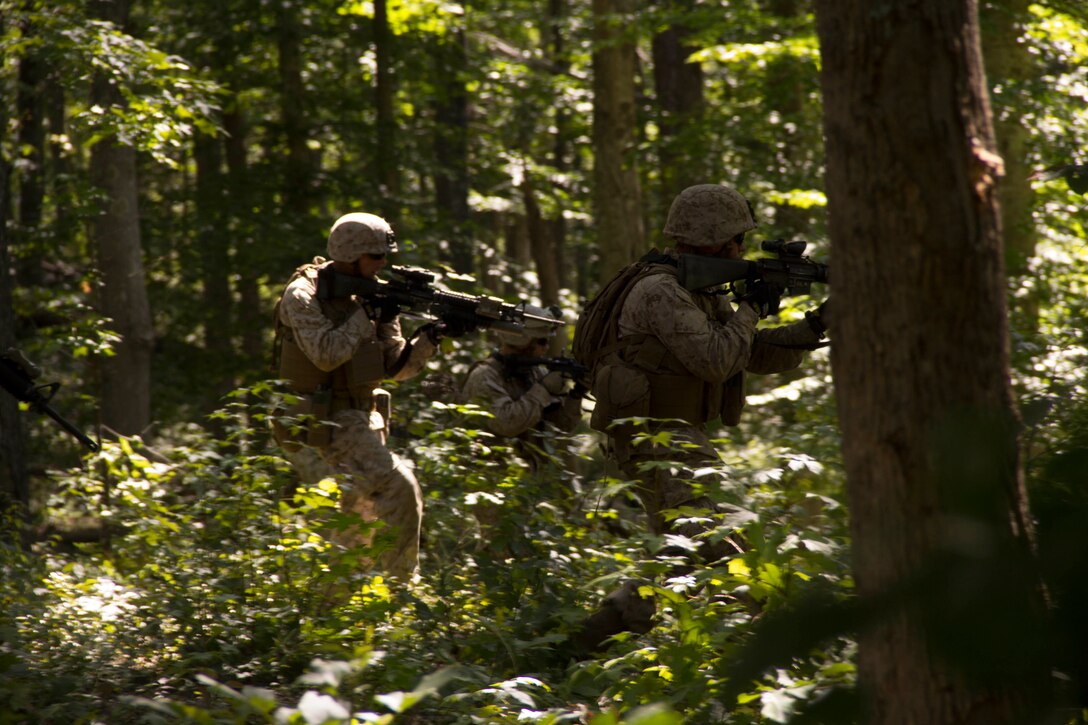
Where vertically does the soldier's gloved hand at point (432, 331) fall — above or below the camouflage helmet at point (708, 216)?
below

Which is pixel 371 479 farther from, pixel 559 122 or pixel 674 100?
pixel 559 122

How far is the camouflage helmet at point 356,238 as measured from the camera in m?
6.38

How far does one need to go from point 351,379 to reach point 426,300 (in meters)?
0.67

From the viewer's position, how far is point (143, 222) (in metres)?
13.8

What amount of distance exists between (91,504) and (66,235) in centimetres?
425

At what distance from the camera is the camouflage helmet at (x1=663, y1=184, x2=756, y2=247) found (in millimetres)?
5336

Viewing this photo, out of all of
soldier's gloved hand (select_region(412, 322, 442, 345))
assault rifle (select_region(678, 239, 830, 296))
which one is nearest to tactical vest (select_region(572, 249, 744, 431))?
assault rifle (select_region(678, 239, 830, 296))

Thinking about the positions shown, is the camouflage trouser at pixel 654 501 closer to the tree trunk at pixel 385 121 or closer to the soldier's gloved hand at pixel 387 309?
the soldier's gloved hand at pixel 387 309

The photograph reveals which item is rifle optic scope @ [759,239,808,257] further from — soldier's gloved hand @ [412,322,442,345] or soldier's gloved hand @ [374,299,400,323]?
soldier's gloved hand @ [374,299,400,323]

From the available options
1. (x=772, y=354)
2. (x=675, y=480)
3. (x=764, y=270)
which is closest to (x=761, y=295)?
(x=764, y=270)

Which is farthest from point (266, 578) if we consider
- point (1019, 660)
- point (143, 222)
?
point (143, 222)

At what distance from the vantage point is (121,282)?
9.98 metres

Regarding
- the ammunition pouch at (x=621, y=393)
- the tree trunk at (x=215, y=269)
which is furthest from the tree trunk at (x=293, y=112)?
the ammunition pouch at (x=621, y=393)

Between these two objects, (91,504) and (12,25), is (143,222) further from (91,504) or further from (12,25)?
(91,504)
